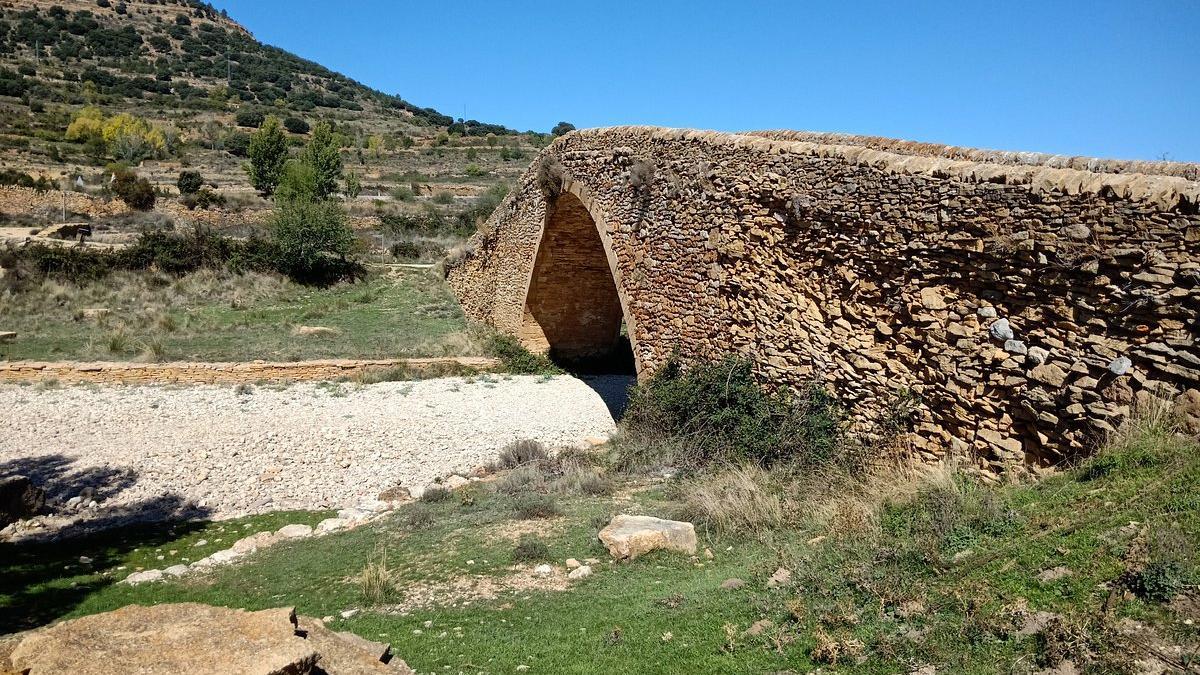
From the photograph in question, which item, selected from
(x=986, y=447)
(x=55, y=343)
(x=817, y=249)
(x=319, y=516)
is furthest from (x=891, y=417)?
(x=55, y=343)

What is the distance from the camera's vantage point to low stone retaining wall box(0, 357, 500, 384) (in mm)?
15914

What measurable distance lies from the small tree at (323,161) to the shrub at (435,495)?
33.5m

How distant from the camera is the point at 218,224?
35.2 m

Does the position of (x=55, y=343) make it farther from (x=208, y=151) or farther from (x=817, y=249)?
(x=208, y=151)

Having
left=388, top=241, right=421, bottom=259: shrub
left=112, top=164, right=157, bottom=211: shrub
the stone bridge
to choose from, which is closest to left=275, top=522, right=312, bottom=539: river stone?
the stone bridge

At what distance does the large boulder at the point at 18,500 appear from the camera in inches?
366

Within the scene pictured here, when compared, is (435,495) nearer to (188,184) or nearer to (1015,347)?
(1015,347)

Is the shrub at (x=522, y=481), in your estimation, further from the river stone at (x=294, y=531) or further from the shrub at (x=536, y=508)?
the river stone at (x=294, y=531)

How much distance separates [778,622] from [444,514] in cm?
500

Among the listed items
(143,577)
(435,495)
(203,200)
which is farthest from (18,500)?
(203,200)

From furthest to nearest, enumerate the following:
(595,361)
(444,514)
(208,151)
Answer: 1. (208,151)
2. (595,361)
3. (444,514)

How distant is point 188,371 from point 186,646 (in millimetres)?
14236

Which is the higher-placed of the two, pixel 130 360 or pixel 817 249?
pixel 817 249

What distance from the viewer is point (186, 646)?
3.96 metres
